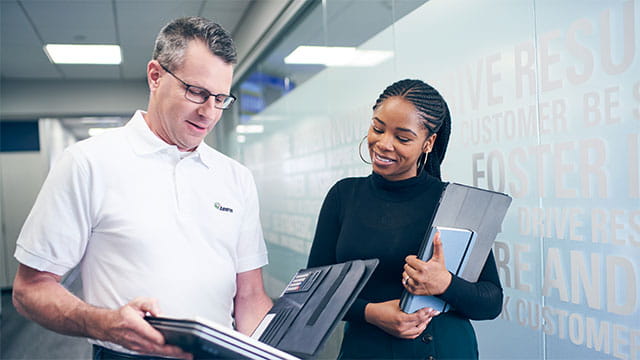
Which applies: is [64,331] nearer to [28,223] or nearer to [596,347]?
[28,223]

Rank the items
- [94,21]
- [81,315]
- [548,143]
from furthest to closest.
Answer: [94,21] < [548,143] < [81,315]

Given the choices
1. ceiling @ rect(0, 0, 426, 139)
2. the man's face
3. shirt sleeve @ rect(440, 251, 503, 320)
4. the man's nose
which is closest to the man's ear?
the man's face

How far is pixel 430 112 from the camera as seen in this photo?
137 centimetres

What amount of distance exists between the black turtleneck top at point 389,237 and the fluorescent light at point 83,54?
197 inches

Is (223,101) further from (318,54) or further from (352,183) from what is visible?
(318,54)

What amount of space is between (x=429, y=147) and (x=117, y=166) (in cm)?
74

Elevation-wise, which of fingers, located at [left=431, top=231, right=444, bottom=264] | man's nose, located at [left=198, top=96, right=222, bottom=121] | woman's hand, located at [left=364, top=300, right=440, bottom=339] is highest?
man's nose, located at [left=198, top=96, right=222, bottom=121]

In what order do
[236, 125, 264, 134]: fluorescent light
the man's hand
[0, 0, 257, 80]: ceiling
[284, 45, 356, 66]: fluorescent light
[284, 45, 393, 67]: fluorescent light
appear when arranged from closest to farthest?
the man's hand
[284, 45, 393, 67]: fluorescent light
[284, 45, 356, 66]: fluorescent light
[0, 0, 257, 80]: ceiling
[236, 125, 264, 134]: fluorescent light

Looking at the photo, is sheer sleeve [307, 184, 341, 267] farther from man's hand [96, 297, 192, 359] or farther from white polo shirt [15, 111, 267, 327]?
man's hand [96, 297, 192, 359]

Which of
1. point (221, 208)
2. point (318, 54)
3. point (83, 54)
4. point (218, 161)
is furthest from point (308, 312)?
point (83, 54)

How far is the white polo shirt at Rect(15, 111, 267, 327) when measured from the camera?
1.11 m

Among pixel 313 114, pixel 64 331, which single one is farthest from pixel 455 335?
pixel 313 114

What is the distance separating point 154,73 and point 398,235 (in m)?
0.67

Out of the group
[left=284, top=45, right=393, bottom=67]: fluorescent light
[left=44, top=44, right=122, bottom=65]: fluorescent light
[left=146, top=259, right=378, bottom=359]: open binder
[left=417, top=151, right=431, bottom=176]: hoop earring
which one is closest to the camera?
[left=146, top=259, right=378, bottom=359]: open binder
